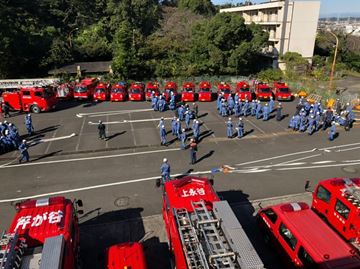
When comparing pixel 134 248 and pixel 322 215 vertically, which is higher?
pixel 134 248

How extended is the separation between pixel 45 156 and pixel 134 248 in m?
11.4


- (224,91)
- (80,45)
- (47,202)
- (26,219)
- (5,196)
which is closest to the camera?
(26,219)

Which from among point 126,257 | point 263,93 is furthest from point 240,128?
point 126,257

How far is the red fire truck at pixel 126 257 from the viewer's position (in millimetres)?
8125

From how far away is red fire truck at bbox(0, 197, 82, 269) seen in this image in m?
6.62

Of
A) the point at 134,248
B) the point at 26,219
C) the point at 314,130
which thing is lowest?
the point at 314,130

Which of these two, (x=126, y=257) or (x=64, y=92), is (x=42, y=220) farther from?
(x=64, y=92)

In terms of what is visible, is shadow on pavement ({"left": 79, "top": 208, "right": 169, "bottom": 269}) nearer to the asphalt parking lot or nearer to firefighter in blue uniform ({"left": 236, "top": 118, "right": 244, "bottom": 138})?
the asphalt parking lot

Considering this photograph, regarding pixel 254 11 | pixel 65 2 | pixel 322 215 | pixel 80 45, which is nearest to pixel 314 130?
pixel 322 215

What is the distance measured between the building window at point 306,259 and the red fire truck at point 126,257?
14.3 feet

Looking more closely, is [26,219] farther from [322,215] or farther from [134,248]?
[322,215]

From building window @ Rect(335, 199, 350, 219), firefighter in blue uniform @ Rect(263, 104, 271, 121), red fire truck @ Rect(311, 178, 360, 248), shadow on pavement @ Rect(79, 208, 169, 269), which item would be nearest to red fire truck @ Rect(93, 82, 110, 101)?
firefighter in blue uniform @ Rect(263, 104, 271, 121)

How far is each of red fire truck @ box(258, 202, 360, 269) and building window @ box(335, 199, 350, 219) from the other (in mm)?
1428

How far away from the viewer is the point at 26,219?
8344mm
